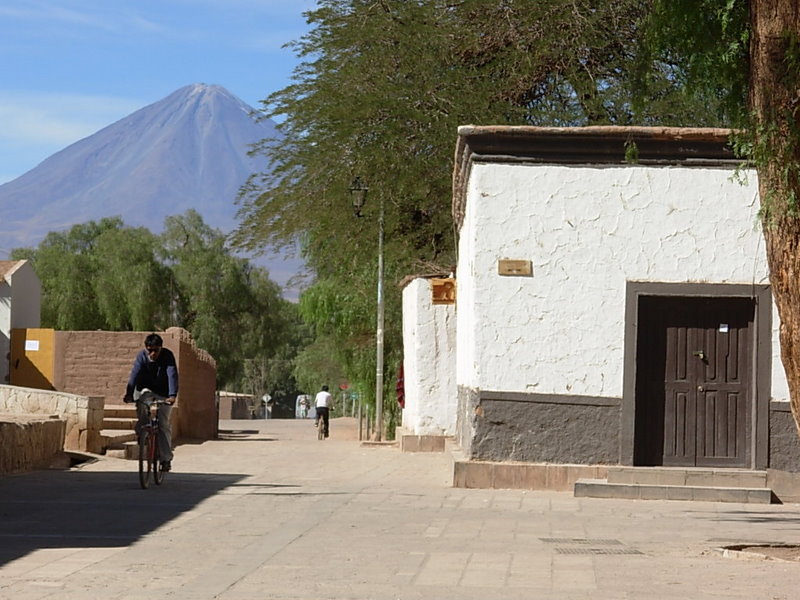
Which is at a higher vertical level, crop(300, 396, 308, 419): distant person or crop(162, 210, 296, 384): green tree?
crop(162, 210, 296, 384): green tree

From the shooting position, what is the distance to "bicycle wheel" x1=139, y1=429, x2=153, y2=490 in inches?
559

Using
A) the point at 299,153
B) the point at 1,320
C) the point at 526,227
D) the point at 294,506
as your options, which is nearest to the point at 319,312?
the point at 299,153

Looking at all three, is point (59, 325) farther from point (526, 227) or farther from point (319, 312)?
point (526, 227)

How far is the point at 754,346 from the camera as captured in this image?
51.9 feet

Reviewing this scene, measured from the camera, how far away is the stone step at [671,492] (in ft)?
49.3

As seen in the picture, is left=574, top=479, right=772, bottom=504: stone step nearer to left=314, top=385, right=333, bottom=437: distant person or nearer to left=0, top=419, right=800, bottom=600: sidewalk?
left=0, top=419, right=800, bottom=600: sidewalk

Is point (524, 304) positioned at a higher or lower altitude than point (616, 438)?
higher

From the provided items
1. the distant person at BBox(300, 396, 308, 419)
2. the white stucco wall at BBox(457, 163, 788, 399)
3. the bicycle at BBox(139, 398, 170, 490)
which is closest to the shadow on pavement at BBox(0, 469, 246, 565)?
the bicycle at BBox(139, 398, 170, 490)

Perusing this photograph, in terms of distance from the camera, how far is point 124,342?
91.1ft

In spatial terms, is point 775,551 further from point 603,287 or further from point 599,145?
point 599,145

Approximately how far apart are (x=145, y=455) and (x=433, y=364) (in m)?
8.86

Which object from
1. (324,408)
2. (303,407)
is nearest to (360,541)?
A: (324,408)

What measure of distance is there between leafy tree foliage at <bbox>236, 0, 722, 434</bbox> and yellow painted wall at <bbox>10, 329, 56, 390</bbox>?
6.44 meters

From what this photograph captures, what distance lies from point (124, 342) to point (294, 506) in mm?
15748
